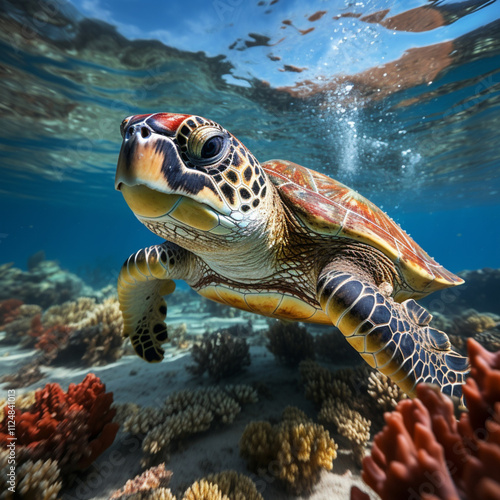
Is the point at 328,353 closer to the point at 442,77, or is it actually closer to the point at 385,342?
the point at 385,342

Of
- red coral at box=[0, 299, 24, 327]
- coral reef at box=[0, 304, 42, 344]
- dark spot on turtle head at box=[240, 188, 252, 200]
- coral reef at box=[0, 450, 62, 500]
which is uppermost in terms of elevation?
dark spot on turtle head at box=[240, 188, 252, 200]

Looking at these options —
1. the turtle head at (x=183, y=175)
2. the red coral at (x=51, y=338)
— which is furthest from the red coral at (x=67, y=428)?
the red coral at (x=51, y=338)

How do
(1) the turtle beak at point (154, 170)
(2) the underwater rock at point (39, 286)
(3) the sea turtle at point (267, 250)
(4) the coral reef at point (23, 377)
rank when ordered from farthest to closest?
(2) the underwater rock at point (39, 286), (4) the coral reef at point (23, 377), (3) the sea turtle at point (267, 250), (1) the turtle beak at point (154, 170)

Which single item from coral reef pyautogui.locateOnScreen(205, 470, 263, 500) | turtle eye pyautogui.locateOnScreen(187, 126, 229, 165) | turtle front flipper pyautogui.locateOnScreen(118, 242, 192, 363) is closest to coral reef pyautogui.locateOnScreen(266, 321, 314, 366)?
turtle front flipper pyautogui.locateOnScreen(118, 242, 192, 363)

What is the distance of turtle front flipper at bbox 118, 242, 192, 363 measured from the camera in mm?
2393

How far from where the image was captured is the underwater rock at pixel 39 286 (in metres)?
9.14

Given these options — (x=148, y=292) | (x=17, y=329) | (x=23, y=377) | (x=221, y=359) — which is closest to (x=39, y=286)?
(x=17, y=329)

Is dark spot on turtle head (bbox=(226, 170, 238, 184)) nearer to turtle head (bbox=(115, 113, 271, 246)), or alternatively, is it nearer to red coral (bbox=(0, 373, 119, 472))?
turtle head (bbox=(115, 113, 271, 246))

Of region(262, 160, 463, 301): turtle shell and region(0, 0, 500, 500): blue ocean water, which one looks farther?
region(0, 0, 500, 500): blue ocean water

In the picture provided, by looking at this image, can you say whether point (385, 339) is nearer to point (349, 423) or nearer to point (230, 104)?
point (349, 423)

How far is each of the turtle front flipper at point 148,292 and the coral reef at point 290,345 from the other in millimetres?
1946

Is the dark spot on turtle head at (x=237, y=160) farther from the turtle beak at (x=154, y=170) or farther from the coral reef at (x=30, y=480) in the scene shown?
the coral reef at (x=30, y=480)

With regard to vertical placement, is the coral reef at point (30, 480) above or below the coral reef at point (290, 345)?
below

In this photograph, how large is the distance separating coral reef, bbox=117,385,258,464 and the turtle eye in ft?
7.56
